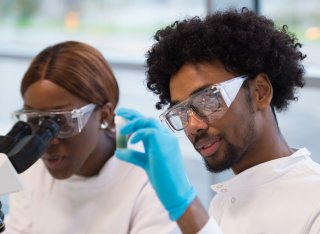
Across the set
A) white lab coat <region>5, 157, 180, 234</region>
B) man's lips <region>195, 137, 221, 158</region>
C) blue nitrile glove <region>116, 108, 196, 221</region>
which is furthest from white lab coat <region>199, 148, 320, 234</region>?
white lab coat <region>5, 157, 180, 234</region>

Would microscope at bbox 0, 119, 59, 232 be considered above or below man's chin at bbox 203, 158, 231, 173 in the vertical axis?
above

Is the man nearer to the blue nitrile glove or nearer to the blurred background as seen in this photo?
the blue nitrile glove

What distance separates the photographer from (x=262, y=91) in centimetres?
132

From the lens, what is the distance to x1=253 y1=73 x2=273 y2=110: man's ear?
1.31 metres

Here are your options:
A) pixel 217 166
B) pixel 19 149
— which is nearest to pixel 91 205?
pixel 19 149

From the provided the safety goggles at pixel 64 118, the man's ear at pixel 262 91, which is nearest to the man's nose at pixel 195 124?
the man's ear at pixel 262 91

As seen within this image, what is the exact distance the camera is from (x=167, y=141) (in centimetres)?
110

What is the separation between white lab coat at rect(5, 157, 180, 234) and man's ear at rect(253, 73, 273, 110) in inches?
20.4

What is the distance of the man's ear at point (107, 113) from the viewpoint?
1.78 metres

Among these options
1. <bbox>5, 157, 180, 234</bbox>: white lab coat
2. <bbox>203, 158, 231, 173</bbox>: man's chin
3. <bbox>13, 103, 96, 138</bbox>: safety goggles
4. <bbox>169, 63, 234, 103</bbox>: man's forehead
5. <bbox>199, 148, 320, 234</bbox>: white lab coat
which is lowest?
<bbox>5, 157, 180, 234</bbox>: white lab coat

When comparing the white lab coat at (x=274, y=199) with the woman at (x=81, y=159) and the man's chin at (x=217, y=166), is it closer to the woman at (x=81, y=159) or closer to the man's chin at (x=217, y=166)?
the man's chin at (x=217, y=166)

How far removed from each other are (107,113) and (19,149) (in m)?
0.50

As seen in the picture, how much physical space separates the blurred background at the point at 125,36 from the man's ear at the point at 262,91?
0.95 m

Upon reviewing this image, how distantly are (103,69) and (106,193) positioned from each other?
Result: 42 centimetres
